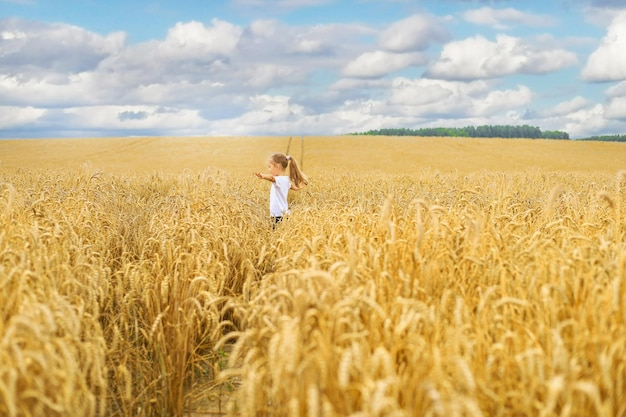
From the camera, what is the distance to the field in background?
98.3 ft

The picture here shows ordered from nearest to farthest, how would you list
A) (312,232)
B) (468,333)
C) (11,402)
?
(11,402)
(468,333)
(312,232)

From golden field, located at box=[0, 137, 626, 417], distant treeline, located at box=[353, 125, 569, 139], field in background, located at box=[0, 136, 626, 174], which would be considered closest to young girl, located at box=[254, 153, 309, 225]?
golden field, located at box=[0, 137, 626, 417]

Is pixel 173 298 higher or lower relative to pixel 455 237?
lower

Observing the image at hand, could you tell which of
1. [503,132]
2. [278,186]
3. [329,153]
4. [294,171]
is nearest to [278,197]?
[278,186]

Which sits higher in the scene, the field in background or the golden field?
the field in background

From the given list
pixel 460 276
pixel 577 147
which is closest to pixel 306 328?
pixel 460 276

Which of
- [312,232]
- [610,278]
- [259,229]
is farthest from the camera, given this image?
[259,229]

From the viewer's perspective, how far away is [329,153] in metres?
36.4

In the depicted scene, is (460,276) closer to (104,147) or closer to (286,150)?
(286,150)

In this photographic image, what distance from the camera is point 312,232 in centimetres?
605

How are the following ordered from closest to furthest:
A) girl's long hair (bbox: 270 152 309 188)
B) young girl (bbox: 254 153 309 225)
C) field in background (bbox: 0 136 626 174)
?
young girl (bbox: 254 153 309 225) < girl's long hair (bbox: 270 152 309 188) < field in background (bbox: 0 136 626 174)

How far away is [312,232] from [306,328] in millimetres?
3226

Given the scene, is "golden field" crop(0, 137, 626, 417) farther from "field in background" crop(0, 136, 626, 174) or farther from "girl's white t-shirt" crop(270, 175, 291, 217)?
"field in background" crop(0, 136, 626, 174)

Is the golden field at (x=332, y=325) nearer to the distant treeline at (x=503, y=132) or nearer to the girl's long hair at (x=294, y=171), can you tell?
the girl's long hair at (x=294, y=171)
